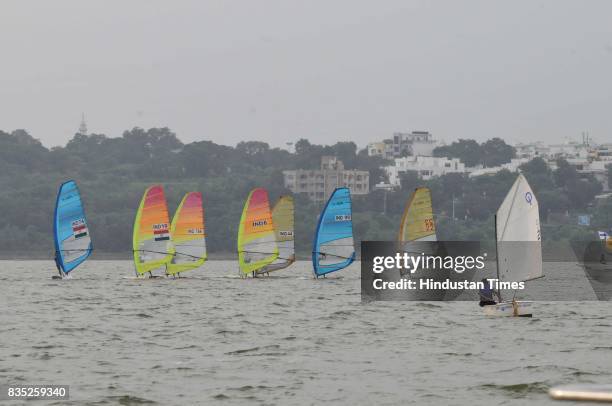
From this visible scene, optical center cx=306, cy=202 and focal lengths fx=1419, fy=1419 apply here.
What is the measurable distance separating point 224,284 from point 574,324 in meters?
34.6

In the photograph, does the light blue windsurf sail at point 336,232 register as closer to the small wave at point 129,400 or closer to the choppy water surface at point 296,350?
the choppy water surface at point 296,350

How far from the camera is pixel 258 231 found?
79.8 meters

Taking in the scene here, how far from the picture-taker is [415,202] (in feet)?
252

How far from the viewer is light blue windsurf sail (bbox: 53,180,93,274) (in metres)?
75.6

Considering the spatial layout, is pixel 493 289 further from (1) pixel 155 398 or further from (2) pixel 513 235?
(1) pixel 155 398

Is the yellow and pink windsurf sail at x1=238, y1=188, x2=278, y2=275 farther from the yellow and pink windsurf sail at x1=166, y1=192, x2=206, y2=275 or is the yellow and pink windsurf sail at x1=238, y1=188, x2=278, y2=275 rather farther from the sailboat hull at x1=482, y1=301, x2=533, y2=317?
the sailboat hull at x1=482, y1=301, x2=533, y2=317

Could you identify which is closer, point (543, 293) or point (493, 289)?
point (493, 289)

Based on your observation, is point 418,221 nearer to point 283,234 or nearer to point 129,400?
point 283,234

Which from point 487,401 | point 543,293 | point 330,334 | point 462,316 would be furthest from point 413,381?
point 543,293

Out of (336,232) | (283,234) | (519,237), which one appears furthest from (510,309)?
(283,234)

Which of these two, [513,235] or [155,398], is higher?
[513,235]

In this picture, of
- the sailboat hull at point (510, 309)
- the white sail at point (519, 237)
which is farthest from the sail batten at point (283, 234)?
the sailboat hull at point (510, 309)

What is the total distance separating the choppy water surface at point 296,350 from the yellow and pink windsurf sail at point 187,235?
1894 cm

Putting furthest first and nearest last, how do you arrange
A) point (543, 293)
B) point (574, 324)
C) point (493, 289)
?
1. point (543, 293)
2. point (493, 289)
3. point (574, 324)
